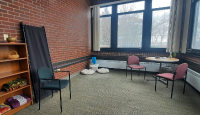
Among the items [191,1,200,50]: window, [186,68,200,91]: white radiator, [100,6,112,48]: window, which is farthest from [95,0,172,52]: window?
[186,68,200,91]: white radiator

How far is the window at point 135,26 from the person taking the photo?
3982 millimetres

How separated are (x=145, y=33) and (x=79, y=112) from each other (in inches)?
152

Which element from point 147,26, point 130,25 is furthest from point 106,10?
point 147,26

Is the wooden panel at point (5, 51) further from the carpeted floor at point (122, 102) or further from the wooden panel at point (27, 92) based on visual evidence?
the carpeted floor at point (122, 102)

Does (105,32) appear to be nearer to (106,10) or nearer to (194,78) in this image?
(106,10)

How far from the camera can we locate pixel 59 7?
10.4 feet

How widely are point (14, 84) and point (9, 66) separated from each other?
14.9 inches

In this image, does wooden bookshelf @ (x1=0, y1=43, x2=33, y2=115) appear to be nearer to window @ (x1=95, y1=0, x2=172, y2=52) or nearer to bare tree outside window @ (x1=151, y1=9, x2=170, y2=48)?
window @ (x1=95, y1=0, x2=172, y2=52)

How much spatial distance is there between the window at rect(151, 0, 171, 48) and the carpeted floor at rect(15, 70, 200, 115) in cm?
188

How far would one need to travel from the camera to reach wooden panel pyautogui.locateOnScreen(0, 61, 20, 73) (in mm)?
1898

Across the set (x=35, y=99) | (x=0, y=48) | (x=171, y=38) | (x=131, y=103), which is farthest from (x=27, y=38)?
(x=171, y=38)

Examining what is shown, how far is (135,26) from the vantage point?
4.39m

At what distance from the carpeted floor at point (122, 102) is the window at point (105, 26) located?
262 cm

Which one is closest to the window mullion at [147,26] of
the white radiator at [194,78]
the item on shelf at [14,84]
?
the white radiator at [194,78]
